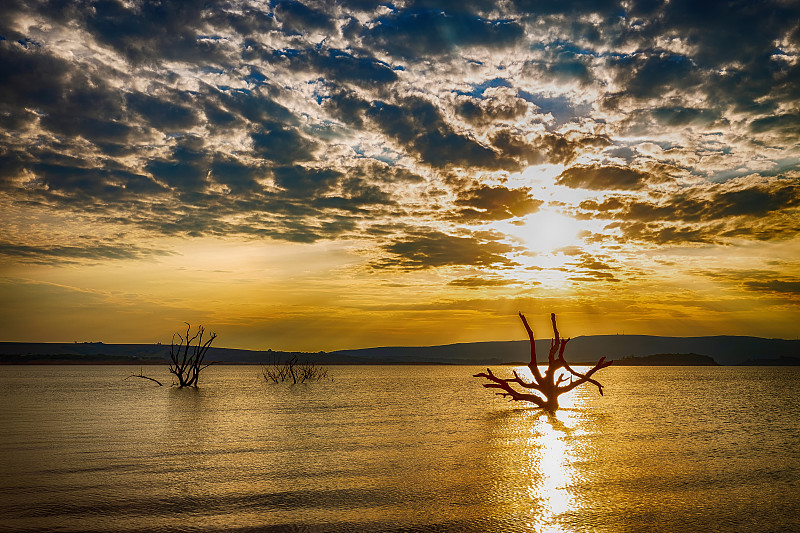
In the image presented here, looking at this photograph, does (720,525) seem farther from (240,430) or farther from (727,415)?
(727,415)

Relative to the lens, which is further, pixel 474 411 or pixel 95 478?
pixel 474 411

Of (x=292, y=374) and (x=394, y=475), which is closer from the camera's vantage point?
(x=394, y=475)

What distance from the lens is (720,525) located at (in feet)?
33.9

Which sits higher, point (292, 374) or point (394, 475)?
point (394, 475)

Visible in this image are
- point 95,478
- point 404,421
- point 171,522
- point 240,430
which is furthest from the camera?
point 404,421

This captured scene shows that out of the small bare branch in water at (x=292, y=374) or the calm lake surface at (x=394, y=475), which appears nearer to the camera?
the calm lake surface at (x=394, y=475)

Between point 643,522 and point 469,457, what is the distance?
7.64 m

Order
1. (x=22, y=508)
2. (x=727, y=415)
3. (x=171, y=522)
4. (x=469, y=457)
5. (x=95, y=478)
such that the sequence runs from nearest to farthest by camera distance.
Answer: (x=171, y=522), (x=22, y=508), (x=95, y=478), (x=469, y=457), (x=727, y=415)

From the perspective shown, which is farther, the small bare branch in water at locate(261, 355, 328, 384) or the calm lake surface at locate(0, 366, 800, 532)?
the small bare branch in water at locate(261, 355, 328, 384)

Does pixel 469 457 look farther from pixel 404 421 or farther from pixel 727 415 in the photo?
pixel 727 415

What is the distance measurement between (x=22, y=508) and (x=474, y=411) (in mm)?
28227

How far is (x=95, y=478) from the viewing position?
14.0m

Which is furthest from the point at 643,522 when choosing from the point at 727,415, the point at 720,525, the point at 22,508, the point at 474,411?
the point at 727,415

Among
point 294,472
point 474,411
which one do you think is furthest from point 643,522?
point 474,411
